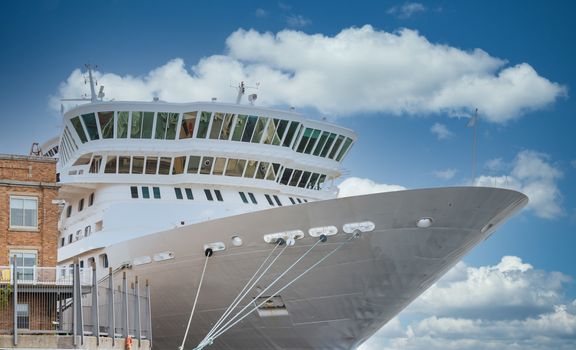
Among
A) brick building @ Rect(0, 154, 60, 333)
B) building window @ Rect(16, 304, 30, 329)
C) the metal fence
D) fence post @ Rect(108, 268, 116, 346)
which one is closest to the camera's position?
the metal fence

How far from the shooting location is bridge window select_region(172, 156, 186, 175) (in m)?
33.2

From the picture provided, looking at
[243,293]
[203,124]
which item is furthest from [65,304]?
[203,124]

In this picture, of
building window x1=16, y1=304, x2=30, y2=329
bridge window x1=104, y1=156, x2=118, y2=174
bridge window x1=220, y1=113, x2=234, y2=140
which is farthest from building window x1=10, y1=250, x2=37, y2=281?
bridge window x1=220, y1=113, x2=234, y2=140

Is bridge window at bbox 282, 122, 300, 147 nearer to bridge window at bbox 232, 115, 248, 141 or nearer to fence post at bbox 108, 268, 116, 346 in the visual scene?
bridge window at bbox 232, 115, 248, 141

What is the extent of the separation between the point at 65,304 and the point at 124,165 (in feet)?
21.2

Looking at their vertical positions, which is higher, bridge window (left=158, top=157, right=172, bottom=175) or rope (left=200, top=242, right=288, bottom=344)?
bridge window (left=158, top=157, right=172, bottom=175)

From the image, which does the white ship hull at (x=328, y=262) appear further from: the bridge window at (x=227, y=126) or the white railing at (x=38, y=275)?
the bridge window at (x=227, y=126)

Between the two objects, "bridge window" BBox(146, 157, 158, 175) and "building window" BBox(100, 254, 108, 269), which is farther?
"bridge window" BBox(146, 157, 158, 175)

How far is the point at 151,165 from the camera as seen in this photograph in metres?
33.3

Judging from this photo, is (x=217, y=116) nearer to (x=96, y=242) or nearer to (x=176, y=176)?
(x=176, y=176)

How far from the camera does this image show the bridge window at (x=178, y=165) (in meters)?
33.2

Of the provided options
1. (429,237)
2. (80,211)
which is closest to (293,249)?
(429,237)

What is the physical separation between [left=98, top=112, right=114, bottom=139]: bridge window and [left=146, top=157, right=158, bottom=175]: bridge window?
161cm

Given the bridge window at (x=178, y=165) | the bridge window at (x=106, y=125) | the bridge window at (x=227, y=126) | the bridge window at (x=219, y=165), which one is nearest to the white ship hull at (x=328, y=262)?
the bridge window at (x=178, y=165)
